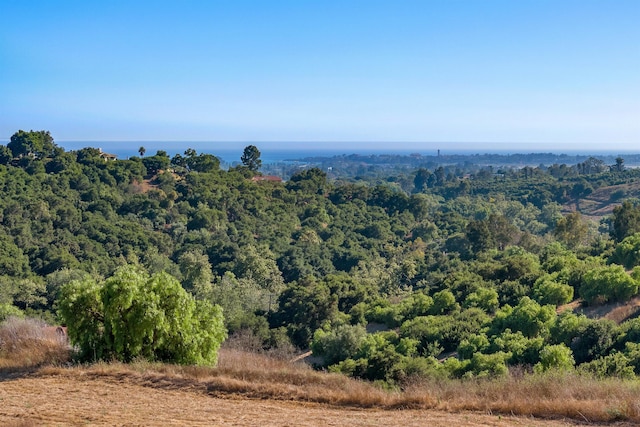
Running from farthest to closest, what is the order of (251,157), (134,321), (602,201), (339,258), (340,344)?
(602,201), (251,157), (339,258), (340,344), (134,321)

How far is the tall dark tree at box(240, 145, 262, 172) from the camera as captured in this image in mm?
62281

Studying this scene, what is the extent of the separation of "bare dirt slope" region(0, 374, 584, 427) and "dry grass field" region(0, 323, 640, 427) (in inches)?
0.5

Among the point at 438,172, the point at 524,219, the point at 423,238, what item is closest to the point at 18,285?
the point at 423,238

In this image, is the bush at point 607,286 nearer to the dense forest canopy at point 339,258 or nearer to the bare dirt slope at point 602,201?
the dense forest canopy at point 339,258

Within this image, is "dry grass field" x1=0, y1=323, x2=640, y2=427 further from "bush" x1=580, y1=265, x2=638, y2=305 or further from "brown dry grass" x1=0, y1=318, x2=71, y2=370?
"bush" x1=580, y1=265, x2=638, y2=305

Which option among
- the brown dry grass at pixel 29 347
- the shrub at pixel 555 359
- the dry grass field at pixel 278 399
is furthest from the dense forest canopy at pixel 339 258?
the dry grass field at pixel 278 399

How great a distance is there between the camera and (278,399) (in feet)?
25.8

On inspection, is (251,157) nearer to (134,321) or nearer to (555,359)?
(555,359)

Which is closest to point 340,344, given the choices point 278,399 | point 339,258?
point 278,399

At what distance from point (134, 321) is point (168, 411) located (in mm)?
2509

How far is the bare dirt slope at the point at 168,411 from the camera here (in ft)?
22.2

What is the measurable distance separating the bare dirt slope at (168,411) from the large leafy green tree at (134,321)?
1.09 meters

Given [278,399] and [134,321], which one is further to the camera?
[134,321]

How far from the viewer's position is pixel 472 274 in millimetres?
25828
